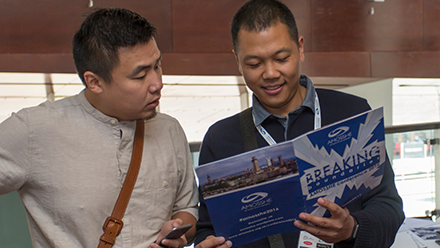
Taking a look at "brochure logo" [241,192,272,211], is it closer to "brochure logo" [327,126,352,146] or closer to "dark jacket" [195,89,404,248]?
"brochure logo" [327,126,352,146]

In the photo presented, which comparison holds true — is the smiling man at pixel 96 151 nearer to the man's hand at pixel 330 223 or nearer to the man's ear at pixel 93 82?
the man's ear at pixel 93 82

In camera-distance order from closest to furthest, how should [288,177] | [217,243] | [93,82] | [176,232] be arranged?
1. [288,177]
2. [217,243]
3. [176,232]
4. [93,82]

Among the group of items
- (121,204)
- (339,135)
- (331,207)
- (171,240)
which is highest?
(339,135)

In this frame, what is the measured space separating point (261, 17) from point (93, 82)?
0.77m

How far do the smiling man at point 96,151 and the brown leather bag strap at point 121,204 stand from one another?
0.02m

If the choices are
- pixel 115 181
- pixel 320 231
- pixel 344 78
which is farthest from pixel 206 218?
pixel 344 78

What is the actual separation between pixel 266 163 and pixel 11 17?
146 inches

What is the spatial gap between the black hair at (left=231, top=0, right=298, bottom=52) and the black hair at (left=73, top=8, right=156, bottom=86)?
0.40m

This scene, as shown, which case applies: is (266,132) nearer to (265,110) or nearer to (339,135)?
(265,110)

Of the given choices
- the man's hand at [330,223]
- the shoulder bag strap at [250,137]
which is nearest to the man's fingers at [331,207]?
the man's hand at [330,223]

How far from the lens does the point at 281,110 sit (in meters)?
1.65

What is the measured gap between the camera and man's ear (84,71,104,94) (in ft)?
5.49

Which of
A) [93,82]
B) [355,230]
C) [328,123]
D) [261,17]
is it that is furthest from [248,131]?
[93,82]

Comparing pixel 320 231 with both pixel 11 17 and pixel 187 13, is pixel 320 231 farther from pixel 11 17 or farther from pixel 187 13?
pixel 11 17
